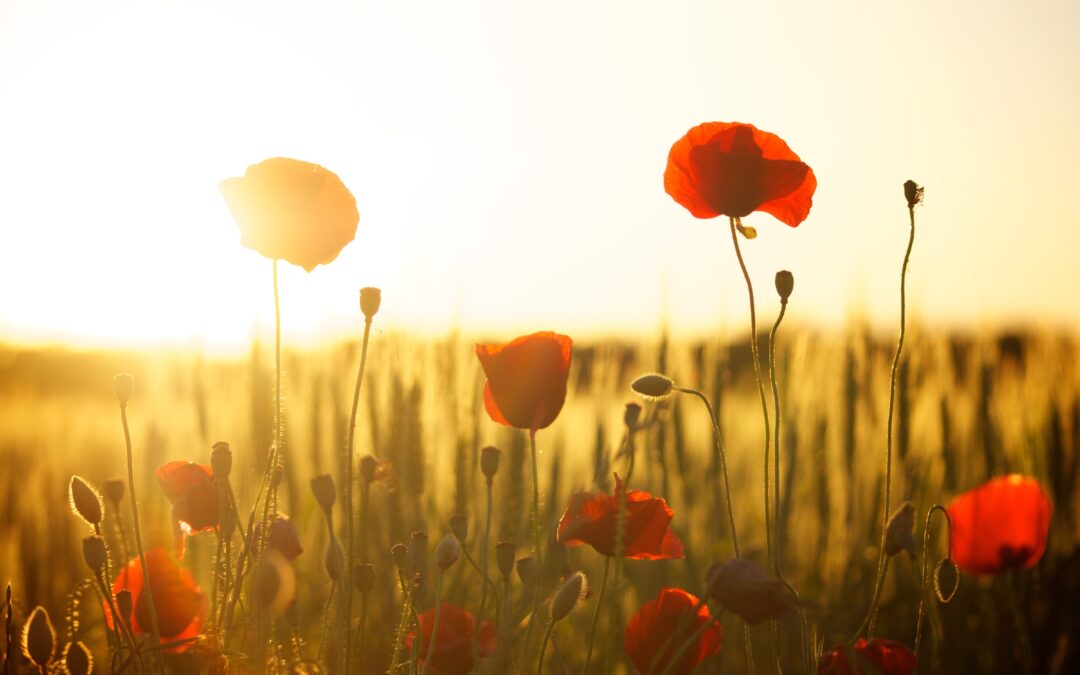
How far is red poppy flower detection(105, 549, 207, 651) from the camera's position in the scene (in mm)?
1159

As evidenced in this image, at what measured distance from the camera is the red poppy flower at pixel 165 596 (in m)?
1.16

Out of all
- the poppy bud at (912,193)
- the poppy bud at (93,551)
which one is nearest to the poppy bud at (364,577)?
the poppy bud at (93,551)

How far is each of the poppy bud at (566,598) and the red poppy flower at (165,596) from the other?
17.1 inches

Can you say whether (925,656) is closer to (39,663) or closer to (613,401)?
(613,401)

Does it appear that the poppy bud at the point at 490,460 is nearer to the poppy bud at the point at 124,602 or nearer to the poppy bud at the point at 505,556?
the poppy bud at the point at 505,556

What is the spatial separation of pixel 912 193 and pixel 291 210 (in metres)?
0.62

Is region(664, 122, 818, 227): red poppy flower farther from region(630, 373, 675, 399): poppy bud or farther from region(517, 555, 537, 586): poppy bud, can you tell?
region(517, 555, 537, 586): poppy bud

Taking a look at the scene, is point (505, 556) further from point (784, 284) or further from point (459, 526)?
point (784, 284)

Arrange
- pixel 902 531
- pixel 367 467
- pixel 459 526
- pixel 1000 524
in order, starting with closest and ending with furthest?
pixel 902 531
pixel 459 526
pixel 367 467
pixel 1000 524

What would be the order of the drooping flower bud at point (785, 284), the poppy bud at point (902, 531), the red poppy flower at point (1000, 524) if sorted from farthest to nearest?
the red poppy flower at point (1000, 524)
the drooping flower bud at point (785, 284)
the poppy bud at point (902, 531)

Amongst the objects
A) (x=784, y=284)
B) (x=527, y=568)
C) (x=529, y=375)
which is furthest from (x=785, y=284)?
(x=527, y=568)

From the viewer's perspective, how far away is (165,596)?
1163mm

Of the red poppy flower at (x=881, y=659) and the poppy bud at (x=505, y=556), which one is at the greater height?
the poppy bud at (x=505, y=556)

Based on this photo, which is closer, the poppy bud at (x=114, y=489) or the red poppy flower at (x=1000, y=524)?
the poppy bud at (x=114, y=489)
